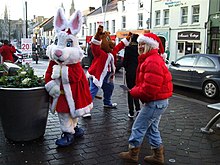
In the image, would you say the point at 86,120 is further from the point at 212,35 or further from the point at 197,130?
the point at 212,35

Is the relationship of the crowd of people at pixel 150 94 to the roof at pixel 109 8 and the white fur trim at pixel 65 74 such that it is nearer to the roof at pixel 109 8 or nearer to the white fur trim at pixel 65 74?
the white fur trim at pixel 65 74

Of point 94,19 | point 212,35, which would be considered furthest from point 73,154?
point 94,19

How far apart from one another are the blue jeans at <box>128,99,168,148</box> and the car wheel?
623 centimetres

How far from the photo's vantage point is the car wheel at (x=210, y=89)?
372 inches

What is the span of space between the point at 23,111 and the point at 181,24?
2252 cm

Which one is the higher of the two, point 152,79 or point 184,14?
point 184,14

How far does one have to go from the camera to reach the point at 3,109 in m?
4.38

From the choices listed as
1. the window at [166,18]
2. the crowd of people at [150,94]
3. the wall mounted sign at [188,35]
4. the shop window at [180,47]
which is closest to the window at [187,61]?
the crowd of people at [150,94]

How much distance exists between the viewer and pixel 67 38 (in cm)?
435

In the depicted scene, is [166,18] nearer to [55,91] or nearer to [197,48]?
[197,48]

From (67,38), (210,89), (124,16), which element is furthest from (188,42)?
(67,38)

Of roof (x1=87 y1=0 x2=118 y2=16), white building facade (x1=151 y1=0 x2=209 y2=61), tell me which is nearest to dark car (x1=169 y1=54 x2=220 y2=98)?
white building facade (x1=151 y1=0 x2=209 y2=61)

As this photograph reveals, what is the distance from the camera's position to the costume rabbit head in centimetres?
430

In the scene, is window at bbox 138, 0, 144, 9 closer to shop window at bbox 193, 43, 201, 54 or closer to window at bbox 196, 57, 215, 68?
shop window at bbox 193, 43, 201, 54
